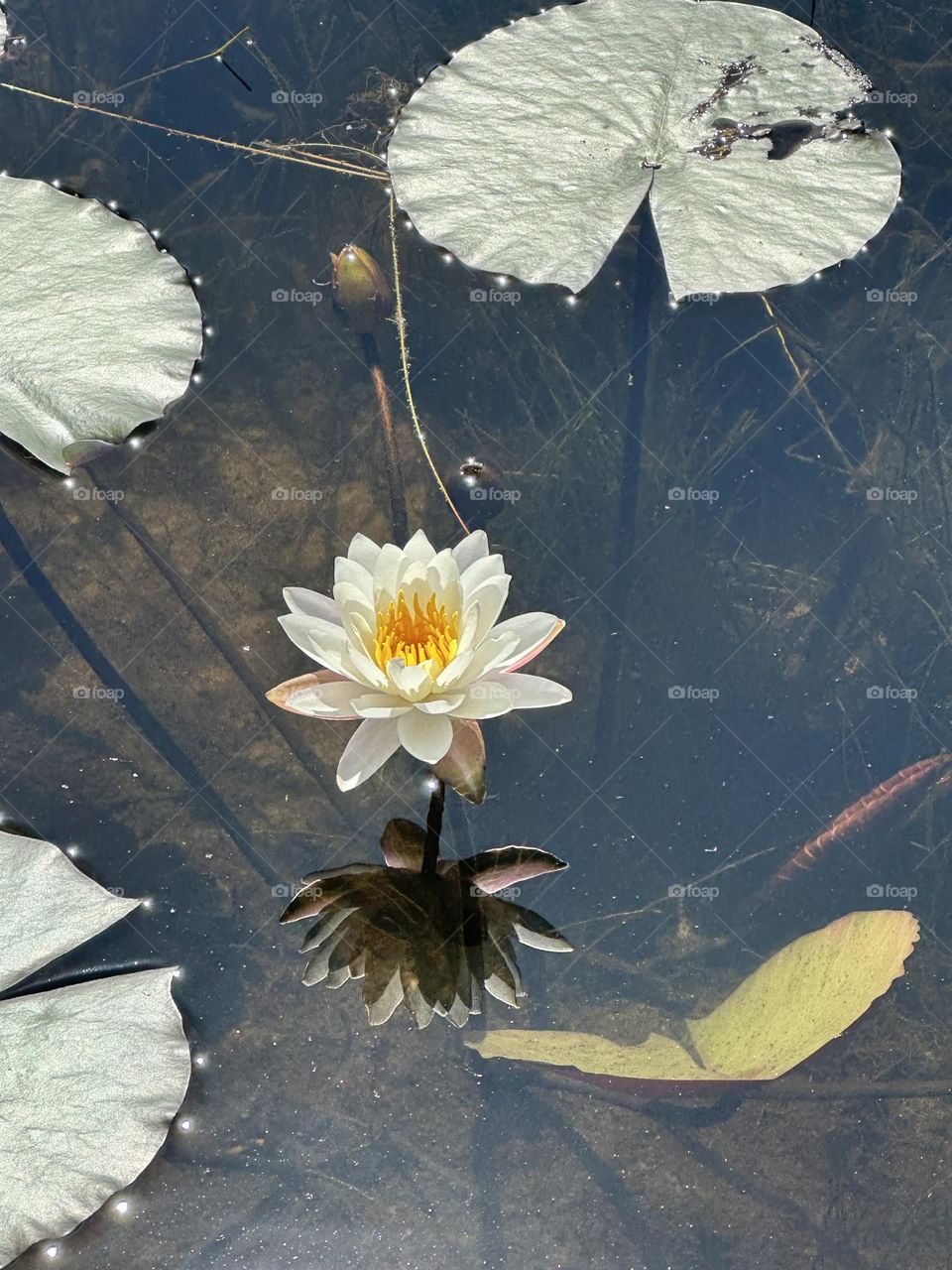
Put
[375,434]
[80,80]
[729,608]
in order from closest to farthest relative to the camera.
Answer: [729,608] < [375,434] < [80,80]

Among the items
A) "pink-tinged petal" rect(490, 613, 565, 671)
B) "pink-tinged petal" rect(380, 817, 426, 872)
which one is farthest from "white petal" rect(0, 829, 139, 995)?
"pink-tinged petal" rect(490, 613, 565, 671)

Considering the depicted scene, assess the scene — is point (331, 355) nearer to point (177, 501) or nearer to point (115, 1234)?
point (177, 501)

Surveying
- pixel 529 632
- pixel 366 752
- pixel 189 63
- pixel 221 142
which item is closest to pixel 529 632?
pixel 529 632

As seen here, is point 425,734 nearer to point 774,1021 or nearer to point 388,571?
point 388,571

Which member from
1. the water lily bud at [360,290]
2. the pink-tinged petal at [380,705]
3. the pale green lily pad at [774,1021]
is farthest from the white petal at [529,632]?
the water lily bud at [360,290]

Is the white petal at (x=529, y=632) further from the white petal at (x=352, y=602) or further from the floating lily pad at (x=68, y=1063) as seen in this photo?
the floating lily pad at (x=68, y=1063)

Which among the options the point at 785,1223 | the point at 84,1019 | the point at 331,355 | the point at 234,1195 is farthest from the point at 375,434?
the point at 785,1223

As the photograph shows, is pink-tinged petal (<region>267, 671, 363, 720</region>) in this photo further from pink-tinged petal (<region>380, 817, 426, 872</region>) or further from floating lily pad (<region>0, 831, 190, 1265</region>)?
floating lily pad (<region>0, 831, 190, 1265</region>)
